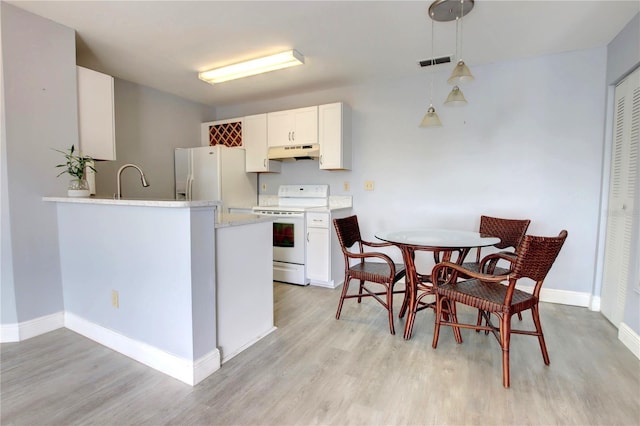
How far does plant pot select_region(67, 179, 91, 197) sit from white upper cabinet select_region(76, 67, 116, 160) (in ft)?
1.31

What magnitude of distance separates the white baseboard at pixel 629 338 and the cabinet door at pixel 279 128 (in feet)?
11.4

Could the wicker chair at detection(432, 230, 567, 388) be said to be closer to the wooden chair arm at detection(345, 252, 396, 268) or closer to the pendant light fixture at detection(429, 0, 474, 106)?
the wooden chair arm at detection(345, 252, 396, 268)

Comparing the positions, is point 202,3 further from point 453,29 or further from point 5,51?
point 453,29

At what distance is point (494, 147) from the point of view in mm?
3164

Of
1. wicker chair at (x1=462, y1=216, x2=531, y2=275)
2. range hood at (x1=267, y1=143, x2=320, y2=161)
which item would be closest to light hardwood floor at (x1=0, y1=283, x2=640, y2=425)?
wicker chair at (x1=462, y1=216, x2=531, y2=275)

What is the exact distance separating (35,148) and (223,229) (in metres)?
1.67

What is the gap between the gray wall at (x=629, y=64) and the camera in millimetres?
2123

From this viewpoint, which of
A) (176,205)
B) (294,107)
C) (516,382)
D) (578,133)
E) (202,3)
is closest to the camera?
(176,205)

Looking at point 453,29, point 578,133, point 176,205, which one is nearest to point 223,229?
point 176,205

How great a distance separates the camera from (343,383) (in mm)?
1755

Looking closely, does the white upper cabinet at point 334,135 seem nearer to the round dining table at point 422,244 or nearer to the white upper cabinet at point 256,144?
the white upper cabinet at point 256,144

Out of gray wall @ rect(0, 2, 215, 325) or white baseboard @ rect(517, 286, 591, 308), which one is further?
white baseboard @ rect(517, 286, 591, 308)

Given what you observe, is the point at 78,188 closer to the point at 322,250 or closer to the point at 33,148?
the point at 33,148

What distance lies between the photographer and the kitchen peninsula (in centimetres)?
174
